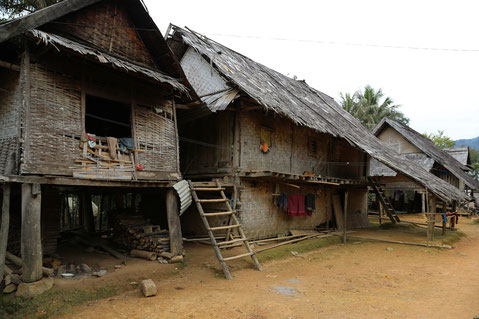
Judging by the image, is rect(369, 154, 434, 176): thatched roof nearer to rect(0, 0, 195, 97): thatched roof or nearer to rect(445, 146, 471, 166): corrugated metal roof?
rect(445, 146, 471, 166): corrugated metal roof

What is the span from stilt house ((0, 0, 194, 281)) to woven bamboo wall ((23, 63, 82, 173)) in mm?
19

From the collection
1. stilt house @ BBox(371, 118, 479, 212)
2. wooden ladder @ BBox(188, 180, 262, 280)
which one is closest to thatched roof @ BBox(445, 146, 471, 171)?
stilt house @ BBox(371, 118, 479, 212)

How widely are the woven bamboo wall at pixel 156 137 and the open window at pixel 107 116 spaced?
2040mm

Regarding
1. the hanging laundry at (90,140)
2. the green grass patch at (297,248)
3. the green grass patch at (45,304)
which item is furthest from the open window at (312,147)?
the green grass patch at (45,304)

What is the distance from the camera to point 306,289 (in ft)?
22.0

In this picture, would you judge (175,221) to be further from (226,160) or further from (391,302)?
(391,302)

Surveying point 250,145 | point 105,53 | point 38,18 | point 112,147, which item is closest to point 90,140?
point 112,147

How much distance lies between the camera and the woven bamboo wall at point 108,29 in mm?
6660

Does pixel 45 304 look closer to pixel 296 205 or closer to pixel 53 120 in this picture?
pixel 53 120

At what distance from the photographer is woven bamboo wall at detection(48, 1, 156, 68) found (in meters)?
6.66

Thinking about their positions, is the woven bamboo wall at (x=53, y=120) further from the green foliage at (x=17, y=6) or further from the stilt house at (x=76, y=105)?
the green foliage at (x=17, y=6)

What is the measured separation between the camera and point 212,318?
5.02m

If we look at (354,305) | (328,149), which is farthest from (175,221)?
(328,149)

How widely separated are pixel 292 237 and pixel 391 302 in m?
5.64
